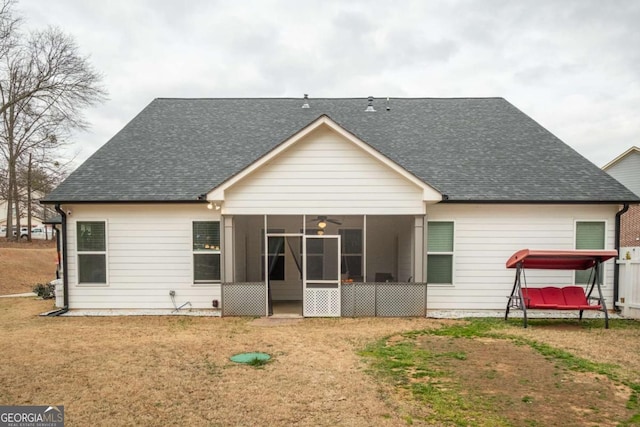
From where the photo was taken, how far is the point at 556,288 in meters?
10.0

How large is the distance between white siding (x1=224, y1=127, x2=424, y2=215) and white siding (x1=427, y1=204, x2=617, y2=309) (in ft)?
4.72

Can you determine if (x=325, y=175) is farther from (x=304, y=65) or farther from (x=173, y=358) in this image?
(x=304, y=65)

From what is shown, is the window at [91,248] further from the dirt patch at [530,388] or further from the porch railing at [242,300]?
the dirt patch at [530,388]

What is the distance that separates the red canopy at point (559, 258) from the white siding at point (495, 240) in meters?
1.08

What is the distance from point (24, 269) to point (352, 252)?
19.2m

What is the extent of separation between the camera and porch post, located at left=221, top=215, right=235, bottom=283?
10812mm

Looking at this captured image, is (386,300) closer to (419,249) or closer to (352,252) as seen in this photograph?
(419,249)

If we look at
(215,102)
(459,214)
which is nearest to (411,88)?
(215,102)

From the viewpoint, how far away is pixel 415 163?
1262 cm

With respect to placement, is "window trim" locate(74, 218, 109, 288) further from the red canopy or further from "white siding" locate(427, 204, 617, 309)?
the red canopy

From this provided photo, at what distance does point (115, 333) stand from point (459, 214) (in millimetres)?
9111

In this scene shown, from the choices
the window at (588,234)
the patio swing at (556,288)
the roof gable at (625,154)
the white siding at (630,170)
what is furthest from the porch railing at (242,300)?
the white siding at (630,170)

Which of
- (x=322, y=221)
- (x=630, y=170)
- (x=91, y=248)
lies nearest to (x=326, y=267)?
(x=322, y=221)

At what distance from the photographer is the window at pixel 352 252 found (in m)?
14.1
